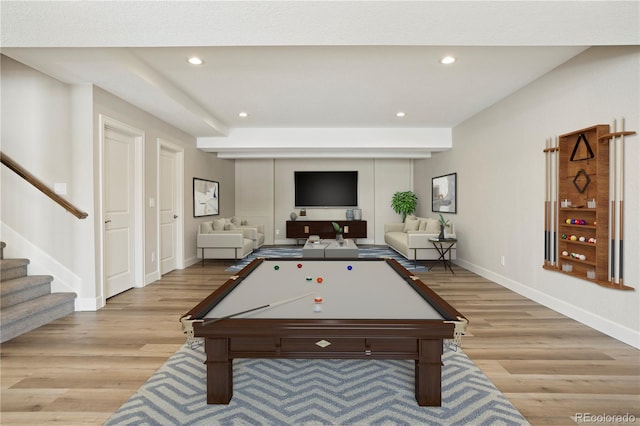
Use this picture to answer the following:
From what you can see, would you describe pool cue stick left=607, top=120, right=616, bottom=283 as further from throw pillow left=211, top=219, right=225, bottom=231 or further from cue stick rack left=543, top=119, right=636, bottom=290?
throw pillow left=211, top=219, right=225, bottom=231

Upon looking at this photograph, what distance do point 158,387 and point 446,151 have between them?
21.3ft

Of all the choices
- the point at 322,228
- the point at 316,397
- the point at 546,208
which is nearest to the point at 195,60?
the point at 316,397

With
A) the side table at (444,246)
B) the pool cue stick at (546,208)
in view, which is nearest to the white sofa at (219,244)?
the side table at (444,246)

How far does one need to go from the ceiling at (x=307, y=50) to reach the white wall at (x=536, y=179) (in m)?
0.27

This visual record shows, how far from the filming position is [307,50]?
10.7 feet

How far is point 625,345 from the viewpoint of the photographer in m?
2.82

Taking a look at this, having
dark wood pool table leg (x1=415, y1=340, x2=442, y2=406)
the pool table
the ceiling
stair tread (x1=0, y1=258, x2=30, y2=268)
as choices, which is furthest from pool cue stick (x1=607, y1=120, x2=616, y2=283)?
stair tread (x1=0, y1=258, x2=30, y2=268)

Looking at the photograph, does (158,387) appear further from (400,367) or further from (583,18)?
(583,18)

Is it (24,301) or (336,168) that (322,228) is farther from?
(24,301)

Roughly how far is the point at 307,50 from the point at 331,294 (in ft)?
7.47

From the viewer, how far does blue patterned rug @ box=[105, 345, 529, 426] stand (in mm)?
1848

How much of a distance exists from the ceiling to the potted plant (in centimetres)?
330

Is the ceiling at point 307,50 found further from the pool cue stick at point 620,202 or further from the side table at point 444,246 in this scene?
the side table at point 444,246

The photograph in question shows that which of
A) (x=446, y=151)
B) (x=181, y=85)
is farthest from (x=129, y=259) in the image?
(x=446, y=151)
